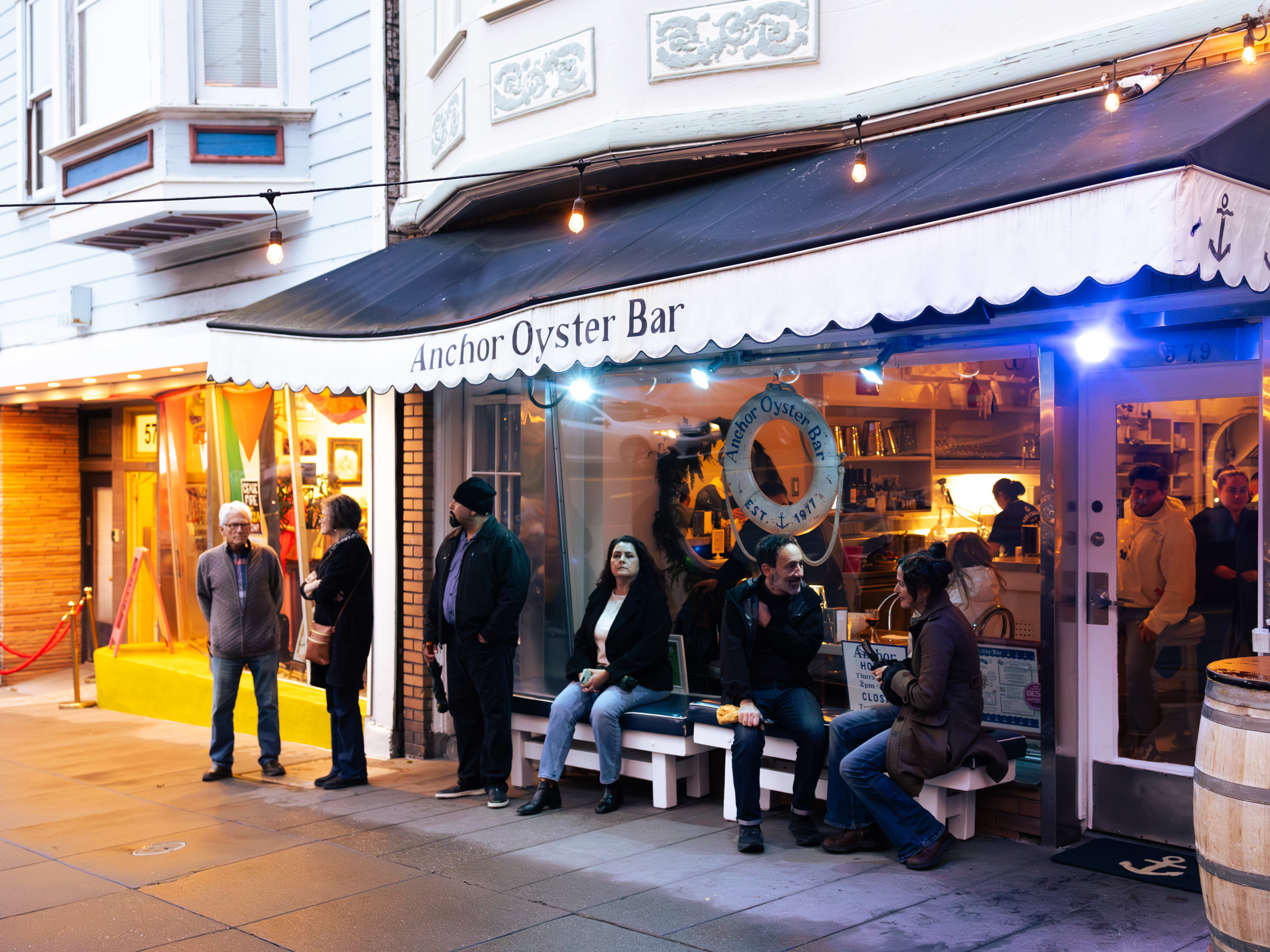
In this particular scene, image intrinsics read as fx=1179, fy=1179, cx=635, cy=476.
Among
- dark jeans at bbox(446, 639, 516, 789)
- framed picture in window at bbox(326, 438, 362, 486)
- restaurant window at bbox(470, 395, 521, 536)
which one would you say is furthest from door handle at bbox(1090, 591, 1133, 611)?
framed picture in window at bbox(326, 438, 362, 486)

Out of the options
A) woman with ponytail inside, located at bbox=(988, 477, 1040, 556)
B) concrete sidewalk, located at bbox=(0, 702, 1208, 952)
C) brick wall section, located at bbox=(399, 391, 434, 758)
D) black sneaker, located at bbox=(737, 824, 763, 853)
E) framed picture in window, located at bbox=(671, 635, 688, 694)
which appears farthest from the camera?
brick wall section, located at bbox=(399, 391, 434, 758)

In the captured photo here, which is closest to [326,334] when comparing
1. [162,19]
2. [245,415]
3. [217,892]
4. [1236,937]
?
[217,892]

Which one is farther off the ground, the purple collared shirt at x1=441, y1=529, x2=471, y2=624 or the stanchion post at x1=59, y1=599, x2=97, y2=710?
the purple collared shirt at x1=441, y1=529, x2=471, y2=624

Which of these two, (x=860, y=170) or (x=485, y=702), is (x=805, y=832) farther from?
(x=860, y=170)

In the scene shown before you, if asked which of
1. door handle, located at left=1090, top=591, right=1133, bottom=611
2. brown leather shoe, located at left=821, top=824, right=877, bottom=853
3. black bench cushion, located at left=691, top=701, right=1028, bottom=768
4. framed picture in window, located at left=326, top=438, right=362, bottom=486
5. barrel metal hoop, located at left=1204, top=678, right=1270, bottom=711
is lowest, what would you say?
brown leather shoe, located at left=821, top=824, right=877, bottom=853

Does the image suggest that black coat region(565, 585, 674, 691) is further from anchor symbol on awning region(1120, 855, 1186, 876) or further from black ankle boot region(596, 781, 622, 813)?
anchor symbol on awning region(1120, 855, 1186, 876)

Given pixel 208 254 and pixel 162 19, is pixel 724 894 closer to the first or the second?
pixel 208 254

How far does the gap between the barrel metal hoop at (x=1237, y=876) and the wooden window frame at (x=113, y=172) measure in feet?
30.6

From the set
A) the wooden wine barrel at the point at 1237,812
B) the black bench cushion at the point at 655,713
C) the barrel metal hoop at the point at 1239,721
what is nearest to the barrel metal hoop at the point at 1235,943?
the wooden wine barrel at the point at 1237,812

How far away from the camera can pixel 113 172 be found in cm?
1042

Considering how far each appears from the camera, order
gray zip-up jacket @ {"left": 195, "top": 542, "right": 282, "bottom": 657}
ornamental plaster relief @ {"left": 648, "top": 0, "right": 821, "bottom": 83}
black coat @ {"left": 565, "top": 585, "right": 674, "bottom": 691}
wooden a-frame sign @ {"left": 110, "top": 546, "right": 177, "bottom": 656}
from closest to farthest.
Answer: ornamental plaster relief @ {"left": 648, "top": 0, "right": 821, "bottom": 83}, black coat @ {"left": 565, "top": 585, "right": 674, "bottom": 691}, gray zip-up jacket @ {"left": 195, "top": 542, "right": 282, "bottom": 657}, wooden a-frame sign @ {"left": 110, "top": 546, "right": 177, "bottom": 656}

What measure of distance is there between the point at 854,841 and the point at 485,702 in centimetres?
235

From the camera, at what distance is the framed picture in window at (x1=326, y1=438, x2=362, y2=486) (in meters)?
9.51

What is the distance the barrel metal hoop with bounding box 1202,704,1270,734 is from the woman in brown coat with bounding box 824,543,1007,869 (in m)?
1.66
